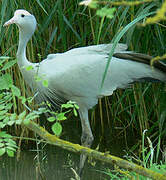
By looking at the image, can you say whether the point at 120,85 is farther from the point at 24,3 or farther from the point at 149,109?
the point at 24,3

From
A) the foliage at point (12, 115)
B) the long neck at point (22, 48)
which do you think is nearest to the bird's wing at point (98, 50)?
the long neck at point (22, 48)

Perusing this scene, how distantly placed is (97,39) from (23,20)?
57 centimetres

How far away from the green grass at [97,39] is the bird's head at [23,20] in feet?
0.32

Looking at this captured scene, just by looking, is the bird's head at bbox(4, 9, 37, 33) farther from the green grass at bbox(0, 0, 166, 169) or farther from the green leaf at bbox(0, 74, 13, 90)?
the green leaf at bbox(0, 74, 13, 90)

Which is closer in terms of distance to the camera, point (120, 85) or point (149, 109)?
point (120, 85)

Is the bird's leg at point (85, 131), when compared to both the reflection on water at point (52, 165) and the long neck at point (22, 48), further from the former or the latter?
the long neck at point (22, 48)

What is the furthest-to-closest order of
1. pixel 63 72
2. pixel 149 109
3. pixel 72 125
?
1. pixel 72 125
2. pixel 149 109
3. pixel 63 72

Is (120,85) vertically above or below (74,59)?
below

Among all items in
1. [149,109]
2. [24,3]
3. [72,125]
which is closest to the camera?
[24,3]

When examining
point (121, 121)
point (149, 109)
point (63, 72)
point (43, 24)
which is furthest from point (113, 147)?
point (43, 24)

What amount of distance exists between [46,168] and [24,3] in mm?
1352

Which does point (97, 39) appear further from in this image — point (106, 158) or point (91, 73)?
point (106, 158)

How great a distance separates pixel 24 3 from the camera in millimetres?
3105

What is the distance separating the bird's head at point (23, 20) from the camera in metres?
2.78
